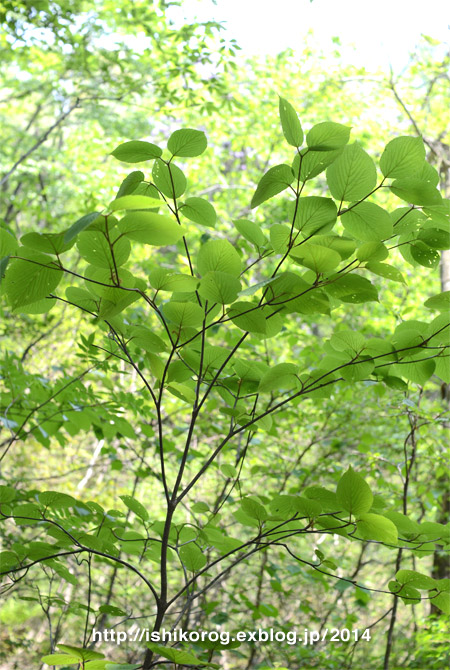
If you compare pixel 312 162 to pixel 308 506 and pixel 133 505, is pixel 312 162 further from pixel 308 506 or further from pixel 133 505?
pixel 133 505

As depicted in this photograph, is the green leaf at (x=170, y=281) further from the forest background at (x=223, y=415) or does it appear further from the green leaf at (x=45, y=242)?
the green leaf at (x=45, y=242)

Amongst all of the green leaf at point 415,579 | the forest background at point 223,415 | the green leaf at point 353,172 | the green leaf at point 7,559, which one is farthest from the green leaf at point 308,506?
the green leaf at point 7,559

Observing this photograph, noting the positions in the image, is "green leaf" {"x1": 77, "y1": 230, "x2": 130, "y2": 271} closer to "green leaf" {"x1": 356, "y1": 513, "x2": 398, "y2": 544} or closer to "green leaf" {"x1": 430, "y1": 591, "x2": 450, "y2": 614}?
"green leaf" {"x1": 356, "y1": 513, "x2": 398, "y2": 544}

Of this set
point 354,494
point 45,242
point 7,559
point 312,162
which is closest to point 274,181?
→ point 312,162

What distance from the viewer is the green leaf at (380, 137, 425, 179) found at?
564 mm

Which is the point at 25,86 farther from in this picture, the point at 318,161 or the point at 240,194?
Result: the point at 318,161

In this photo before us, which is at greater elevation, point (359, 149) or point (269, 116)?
point (269, 116)

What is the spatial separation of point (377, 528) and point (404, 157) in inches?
16.1

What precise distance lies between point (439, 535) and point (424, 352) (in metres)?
0.26

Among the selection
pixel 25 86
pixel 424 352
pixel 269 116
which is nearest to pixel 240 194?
pixel 269 116

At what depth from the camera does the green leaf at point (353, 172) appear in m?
0.55

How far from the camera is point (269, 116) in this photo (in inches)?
237

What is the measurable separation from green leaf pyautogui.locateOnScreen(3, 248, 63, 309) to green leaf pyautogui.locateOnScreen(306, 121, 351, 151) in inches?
11.4

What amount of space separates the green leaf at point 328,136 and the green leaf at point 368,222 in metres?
0.08
